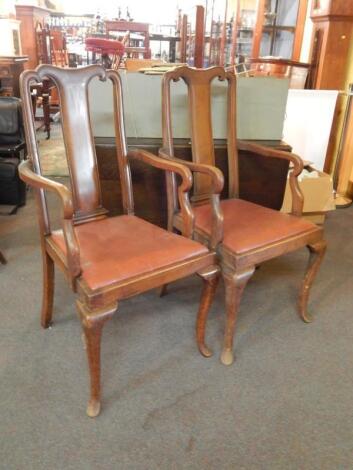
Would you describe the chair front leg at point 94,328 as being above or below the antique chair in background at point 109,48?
below

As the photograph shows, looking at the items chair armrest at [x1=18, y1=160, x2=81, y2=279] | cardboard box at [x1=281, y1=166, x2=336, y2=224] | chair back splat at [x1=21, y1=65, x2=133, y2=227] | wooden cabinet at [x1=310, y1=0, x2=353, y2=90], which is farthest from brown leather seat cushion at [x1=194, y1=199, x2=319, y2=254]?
wooden cabinet at [x1=310, y1=0, x2=353, y2=90]

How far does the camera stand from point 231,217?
158 cm

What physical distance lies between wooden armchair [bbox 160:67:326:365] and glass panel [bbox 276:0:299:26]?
9.24ft

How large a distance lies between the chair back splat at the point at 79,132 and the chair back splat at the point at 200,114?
194 mm

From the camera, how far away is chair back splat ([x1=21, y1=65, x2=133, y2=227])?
1.35m

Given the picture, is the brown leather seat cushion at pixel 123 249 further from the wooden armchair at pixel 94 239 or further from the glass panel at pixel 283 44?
the glass panel at pixel 283 44

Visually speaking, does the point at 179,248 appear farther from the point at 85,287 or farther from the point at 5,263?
the point at 5,263

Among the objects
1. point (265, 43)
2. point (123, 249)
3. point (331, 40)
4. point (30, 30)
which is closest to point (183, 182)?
point (123, 249)

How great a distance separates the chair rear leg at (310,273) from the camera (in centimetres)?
157

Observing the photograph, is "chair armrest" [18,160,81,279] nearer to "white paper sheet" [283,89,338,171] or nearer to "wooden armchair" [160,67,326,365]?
"wooden armchair" [160,67,326,365]

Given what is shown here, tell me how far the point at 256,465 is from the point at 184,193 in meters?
0.89

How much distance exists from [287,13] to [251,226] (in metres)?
3.38

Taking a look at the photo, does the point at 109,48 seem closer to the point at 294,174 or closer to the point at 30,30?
the point at 294,174

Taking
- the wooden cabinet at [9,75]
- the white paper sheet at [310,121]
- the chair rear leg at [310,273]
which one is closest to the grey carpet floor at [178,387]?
the chair rear leg at [310,273]
